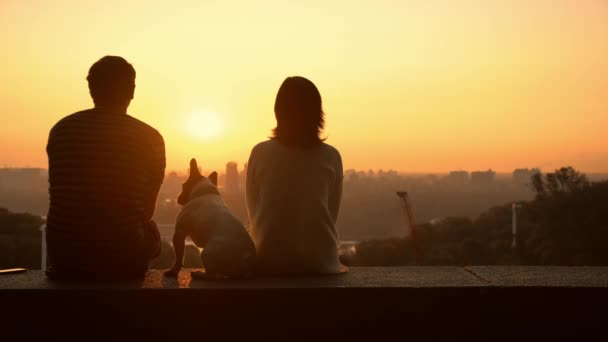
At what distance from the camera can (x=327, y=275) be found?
5.89 meters

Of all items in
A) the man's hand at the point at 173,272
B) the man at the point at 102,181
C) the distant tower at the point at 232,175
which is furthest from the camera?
the distant tower at the point at 232,175

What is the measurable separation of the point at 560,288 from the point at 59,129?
3822 millimetres

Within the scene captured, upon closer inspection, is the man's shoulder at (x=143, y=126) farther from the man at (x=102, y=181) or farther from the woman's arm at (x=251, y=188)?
the woman's arm at (x=251, y=188)

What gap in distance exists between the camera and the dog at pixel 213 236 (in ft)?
17.9

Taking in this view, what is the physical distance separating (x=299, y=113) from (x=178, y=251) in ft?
4.90

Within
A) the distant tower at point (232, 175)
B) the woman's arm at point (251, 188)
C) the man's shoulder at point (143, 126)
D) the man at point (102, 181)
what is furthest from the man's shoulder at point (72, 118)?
the distant tower at point (232, 175)

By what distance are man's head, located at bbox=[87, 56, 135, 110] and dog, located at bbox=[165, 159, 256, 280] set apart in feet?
3.21

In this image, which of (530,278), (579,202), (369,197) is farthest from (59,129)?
(369,197)

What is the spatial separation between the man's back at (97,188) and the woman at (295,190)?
98 cm

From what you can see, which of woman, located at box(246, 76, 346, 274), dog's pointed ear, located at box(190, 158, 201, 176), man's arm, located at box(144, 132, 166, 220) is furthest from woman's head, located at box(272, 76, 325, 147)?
man's arm, located at box(144, 132, 166, 220)

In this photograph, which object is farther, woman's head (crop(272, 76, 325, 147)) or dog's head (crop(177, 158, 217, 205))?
dog's head (crop(177, 158, 217, 205))

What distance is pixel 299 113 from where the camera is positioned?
5828 millimetres

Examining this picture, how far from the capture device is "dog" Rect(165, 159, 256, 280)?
5.45 metres

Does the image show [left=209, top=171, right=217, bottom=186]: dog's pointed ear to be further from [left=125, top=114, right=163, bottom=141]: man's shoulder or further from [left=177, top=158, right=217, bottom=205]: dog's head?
[left=125, top=114, right=163, bottom=141]: man's shoulder
